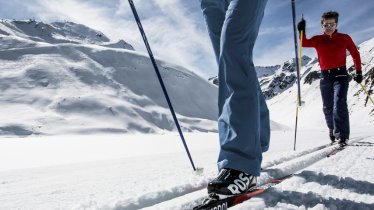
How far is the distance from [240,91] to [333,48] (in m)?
5.16

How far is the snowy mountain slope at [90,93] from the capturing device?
4448 centimetres

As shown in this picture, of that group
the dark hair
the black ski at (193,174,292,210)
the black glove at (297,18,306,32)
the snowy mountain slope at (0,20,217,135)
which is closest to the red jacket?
the dark hair

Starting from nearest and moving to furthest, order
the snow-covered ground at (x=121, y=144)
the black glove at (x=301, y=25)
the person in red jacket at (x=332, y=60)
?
the snow-covered ground at (x=121, y=144) → the black glove at (x=301, y=25) → the person in red jacket at (x=332, y=60)

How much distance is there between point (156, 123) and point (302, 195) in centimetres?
4530

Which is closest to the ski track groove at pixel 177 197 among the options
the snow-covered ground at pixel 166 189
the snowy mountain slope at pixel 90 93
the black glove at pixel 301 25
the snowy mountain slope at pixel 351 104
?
the snow-covered ground at pixel 166 189

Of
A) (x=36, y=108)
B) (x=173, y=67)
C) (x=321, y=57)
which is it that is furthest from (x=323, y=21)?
(x=173, y=67)

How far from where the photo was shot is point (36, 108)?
1879 inches

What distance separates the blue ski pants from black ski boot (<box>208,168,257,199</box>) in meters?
0.04

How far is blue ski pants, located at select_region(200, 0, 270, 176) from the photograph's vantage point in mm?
2181

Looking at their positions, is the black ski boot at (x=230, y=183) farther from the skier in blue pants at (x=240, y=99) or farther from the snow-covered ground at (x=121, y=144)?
the snow-covered ground at (x=121, y=144)

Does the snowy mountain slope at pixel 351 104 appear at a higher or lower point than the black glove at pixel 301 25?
higher

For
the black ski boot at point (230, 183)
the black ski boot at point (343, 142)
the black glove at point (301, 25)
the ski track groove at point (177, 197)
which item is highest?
the black glove at point (301, 25)

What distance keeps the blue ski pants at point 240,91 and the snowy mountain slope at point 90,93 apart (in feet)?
134

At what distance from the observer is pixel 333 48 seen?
6.75 meters
